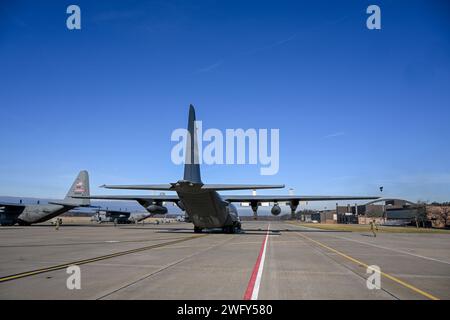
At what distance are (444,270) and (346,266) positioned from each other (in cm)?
322

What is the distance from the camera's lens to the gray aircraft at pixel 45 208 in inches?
2121

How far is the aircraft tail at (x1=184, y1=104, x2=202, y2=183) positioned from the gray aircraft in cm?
3013

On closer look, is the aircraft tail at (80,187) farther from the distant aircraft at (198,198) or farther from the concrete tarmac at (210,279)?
the concrete tarmac at (210,279)

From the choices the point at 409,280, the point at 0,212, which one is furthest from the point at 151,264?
the point at 0,212

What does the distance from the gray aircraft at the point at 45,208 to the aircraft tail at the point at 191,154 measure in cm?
3013

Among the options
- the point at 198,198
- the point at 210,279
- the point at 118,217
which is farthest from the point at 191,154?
the point at 118,217

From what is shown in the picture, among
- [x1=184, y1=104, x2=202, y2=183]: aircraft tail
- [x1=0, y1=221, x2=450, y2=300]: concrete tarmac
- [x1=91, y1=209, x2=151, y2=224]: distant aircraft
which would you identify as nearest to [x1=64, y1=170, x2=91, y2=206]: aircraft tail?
[x1=91, y1=209, x2=151, y2=224]: distant aircraft

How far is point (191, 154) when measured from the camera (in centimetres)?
2820

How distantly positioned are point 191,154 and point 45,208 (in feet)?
121

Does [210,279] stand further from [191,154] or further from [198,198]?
[198,198]

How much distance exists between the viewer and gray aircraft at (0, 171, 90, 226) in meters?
53.9
